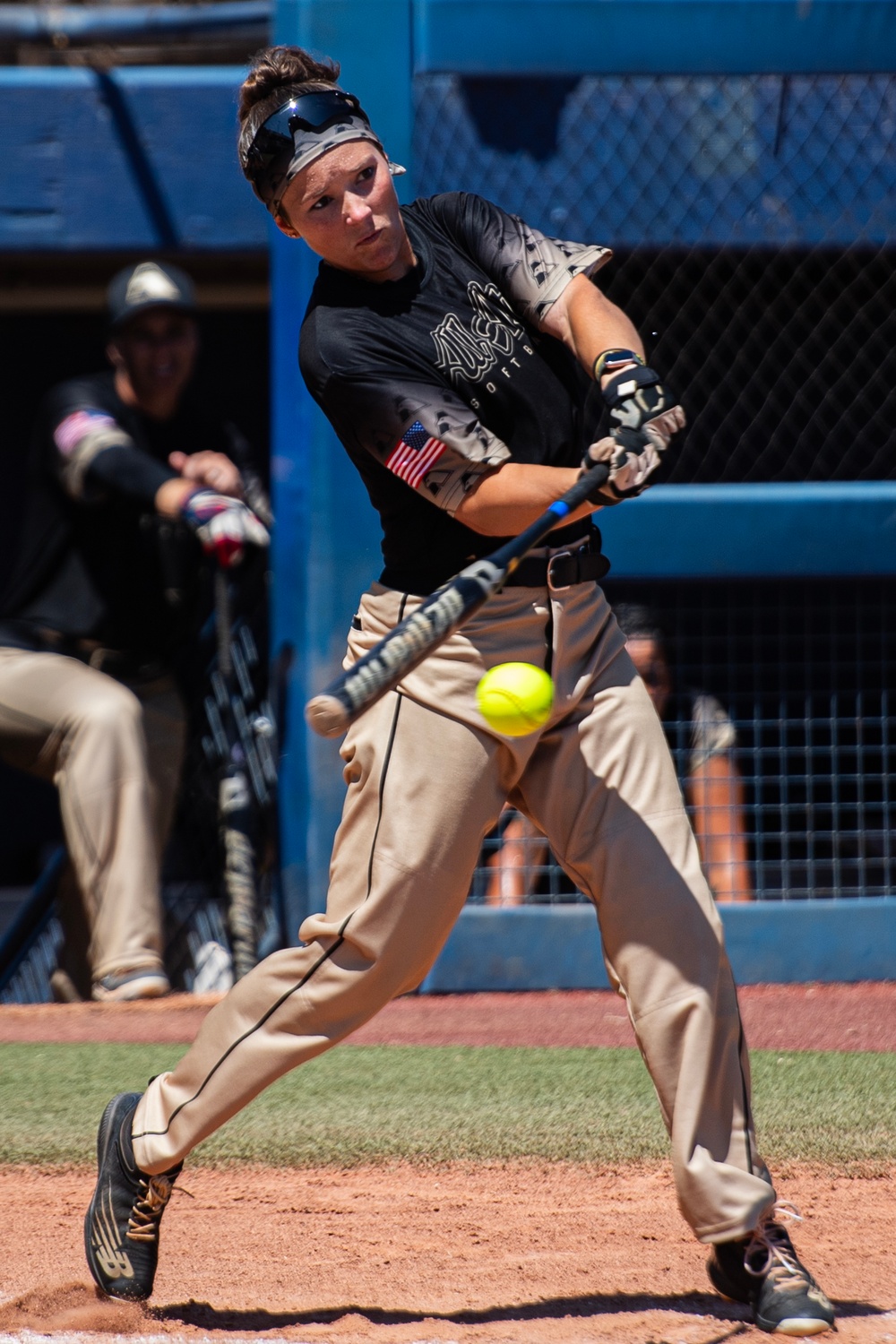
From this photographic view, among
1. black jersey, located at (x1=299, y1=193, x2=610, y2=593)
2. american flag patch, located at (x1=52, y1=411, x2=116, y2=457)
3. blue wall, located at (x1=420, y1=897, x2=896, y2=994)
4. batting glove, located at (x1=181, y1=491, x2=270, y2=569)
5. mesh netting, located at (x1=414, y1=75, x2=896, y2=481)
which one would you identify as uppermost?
mesh netting, located at (x1=414, y1=75, x2=896, y2=481)

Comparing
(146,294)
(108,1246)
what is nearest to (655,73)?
(146,294)

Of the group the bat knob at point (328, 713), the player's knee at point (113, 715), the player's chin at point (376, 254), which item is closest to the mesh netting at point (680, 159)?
the player's knee at point (113, 715)

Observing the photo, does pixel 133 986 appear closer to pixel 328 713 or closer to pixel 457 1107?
pixel 457 1107

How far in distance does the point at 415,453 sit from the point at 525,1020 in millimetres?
2919

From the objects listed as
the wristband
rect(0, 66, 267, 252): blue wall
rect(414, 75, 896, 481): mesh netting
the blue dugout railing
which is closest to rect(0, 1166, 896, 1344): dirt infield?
the wristband

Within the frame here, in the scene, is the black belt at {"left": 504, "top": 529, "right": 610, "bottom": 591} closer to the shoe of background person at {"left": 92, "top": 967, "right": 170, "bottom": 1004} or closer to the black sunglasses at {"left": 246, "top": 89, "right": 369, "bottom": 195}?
the black sunglasses at {"left": 246, "top": 89, "right": 369, "bottom": 195}

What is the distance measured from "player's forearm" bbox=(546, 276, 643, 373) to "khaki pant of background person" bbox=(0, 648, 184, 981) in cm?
318

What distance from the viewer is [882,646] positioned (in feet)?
17.9

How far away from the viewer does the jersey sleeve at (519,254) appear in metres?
Answer: 2.69

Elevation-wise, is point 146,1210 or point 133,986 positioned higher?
point 133,986

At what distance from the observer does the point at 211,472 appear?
5680 mm

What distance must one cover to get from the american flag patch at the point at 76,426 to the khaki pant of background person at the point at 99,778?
0.78 m

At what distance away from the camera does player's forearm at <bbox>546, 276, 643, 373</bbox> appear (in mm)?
2561

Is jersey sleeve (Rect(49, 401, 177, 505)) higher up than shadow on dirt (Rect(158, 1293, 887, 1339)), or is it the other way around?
jersey sleeve (Rect(49, 401, 177, 505))
